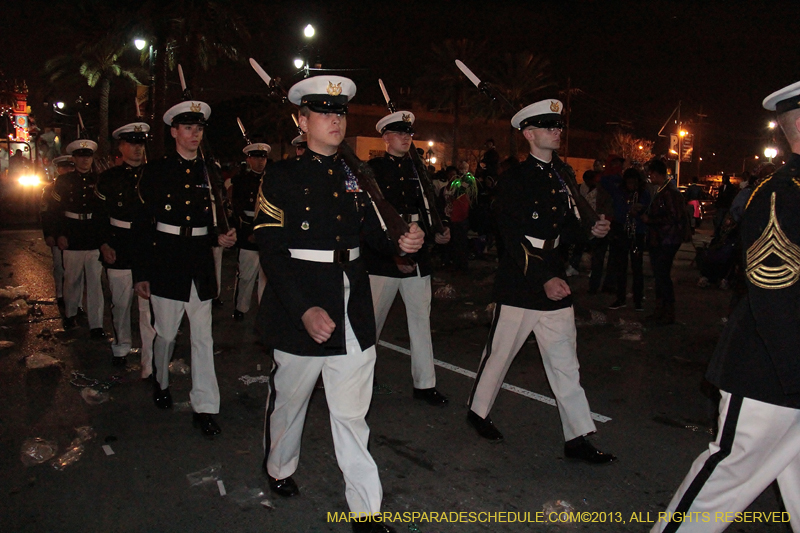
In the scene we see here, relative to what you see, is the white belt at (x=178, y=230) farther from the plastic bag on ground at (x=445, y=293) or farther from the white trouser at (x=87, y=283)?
the plastic bag on ground at (x=445, y=293)

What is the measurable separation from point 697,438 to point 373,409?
8.27 ft

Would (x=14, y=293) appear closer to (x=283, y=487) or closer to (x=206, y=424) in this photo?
(x=206, y=424)

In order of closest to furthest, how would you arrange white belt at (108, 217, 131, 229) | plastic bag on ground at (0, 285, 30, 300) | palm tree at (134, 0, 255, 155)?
white belt at (108, 217, 131, 229)
plastic bag on ground at (0, 285, 30, 300)
palm tree at (134, 0, 255, 155)

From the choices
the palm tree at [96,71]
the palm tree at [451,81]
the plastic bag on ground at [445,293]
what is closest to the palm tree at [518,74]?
the palm tree at [451,81]

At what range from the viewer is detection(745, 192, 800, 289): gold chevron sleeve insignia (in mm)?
2598

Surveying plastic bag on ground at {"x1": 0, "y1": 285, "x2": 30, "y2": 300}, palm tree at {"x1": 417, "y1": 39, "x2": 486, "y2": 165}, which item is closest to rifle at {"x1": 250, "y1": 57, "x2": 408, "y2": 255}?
plastic bag on ground at {"x1": 0, "y1": 285, "x2": 30, "y2": 300}

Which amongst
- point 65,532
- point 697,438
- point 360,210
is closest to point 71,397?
point 65,532

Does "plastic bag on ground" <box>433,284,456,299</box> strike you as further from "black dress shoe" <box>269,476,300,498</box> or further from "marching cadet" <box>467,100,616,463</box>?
"black dress shoe" <box>269,476,300,498</box>

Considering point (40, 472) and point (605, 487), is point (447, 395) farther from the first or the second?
point (40, 472)

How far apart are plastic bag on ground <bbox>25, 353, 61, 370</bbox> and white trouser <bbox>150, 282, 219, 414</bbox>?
2005 mm

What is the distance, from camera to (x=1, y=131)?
125 ft

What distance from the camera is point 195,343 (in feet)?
15.9

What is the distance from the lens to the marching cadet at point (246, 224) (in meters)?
8.76

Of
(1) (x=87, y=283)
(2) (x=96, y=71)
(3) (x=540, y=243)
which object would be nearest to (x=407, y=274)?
(3) (x=540, y=243)
